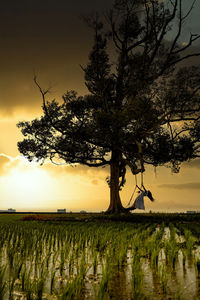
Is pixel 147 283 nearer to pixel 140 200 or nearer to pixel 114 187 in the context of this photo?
pixel 140 200

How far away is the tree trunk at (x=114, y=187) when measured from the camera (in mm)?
26172

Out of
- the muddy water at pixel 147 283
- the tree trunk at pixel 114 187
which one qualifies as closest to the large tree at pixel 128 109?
the tree trunk at pixel 114 187

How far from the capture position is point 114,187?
27.0 m

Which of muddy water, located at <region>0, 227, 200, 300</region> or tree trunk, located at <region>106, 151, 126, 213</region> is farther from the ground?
tree trunk, located at <region>106, 151, 126, 213</region>

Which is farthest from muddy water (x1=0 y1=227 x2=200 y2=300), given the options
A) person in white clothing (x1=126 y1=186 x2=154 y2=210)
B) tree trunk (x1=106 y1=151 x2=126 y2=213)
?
tree trunk (x1=106 y1=151 x2=126 y2=213)

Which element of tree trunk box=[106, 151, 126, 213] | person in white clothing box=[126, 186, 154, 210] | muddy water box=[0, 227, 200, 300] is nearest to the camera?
muddy water box=[0, 227, 200, 300]

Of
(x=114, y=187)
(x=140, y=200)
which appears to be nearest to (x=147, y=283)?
(x=140, y=200)

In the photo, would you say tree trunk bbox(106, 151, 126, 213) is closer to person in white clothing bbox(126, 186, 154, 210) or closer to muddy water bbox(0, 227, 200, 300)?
person in white clothing bbox(126, 186, 154, 210)

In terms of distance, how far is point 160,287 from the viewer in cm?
357

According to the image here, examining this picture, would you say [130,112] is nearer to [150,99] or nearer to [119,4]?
[150,99]

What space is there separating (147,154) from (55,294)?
2501cm

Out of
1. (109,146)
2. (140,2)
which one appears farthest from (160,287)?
(140,2)

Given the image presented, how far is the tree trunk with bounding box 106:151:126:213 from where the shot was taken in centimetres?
2617

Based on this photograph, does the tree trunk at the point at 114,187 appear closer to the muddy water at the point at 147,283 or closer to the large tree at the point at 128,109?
the large tree at the point at 128,109
